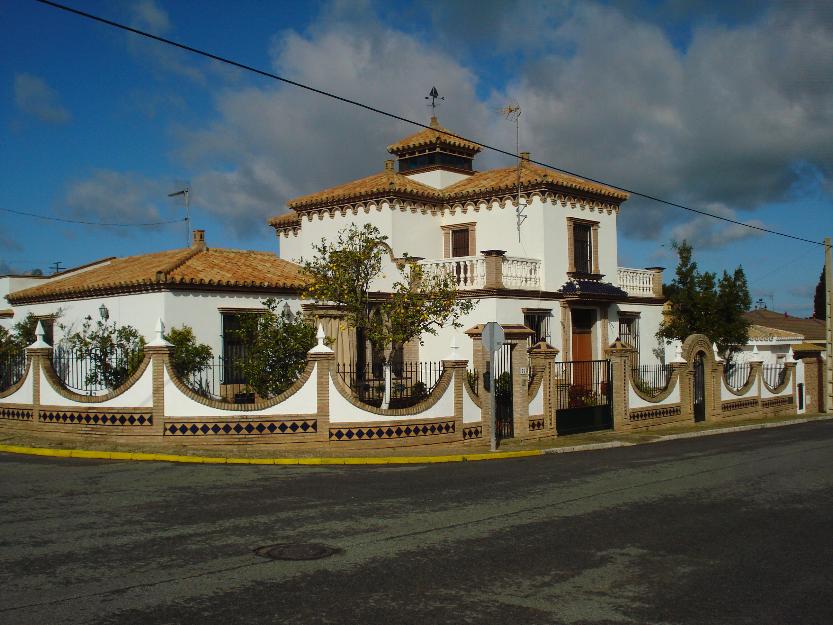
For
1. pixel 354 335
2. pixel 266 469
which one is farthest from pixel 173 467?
pixel 354 335

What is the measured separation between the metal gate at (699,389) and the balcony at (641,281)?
486 centimetres

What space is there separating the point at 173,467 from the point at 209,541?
6.22 metres

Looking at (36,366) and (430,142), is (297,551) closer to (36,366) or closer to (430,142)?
(36,366)

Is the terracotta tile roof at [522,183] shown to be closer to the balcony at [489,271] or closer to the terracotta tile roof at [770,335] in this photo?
the balcony at [489,271]

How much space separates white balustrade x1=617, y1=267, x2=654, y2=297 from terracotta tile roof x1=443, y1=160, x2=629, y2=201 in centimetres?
280

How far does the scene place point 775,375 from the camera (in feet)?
115

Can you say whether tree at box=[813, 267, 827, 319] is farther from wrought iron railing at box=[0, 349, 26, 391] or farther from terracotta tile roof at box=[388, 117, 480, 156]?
wrought iron railing at box=[0, 349, 26, 391]

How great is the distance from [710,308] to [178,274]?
66.5ft

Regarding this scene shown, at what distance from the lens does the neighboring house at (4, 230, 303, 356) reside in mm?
23172

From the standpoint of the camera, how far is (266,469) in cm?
1511

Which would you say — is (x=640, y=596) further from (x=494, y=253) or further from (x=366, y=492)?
(x=494, y=253)

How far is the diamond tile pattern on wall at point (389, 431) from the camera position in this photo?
17.7 meters

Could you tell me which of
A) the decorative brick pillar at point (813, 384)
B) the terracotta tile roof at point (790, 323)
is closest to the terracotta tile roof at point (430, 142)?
the decorative brick pillar at point (813, 384)

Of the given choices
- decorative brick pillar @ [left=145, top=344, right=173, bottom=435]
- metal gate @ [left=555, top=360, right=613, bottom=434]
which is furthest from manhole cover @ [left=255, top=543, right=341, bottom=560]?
metal gate @ [left=555, top=360, right=613, bottom=434]
